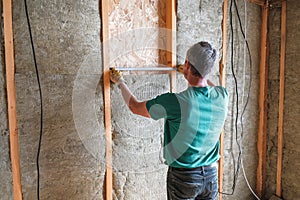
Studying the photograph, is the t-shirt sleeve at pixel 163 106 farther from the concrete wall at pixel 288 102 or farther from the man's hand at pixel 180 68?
the concrete wall at pixel 288 102

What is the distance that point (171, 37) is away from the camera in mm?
1938

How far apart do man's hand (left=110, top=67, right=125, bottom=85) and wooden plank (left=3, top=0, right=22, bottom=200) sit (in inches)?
23.2

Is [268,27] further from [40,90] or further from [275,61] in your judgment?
[40,90]

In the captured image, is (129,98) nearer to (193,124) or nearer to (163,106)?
(163,106)

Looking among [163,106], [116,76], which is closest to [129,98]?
[116,76]

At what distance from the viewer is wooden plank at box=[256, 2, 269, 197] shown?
2.53 meters

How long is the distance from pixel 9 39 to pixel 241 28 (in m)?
1.96

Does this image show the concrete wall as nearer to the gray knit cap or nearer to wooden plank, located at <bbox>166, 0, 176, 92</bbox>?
wooden plank, located at <bbox>166, 0, 176, 92</bbox>

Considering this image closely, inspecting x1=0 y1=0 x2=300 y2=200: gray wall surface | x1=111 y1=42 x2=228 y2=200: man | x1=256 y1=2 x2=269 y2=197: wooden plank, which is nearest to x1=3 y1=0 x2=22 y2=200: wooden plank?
x1=0 y1=0 x2=300 y2=200: gray wall surface

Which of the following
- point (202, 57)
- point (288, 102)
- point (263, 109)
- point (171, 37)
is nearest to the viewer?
point (202, 57)

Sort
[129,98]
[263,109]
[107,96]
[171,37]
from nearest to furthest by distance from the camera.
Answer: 1. [129,98]
2. [107,96]
3. [171,37]
4. [263,109]

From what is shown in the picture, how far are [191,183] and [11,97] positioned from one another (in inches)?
44.6

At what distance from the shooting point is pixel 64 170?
5.16ft

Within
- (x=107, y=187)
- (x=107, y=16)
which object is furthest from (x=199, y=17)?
(x=107, y=187)
